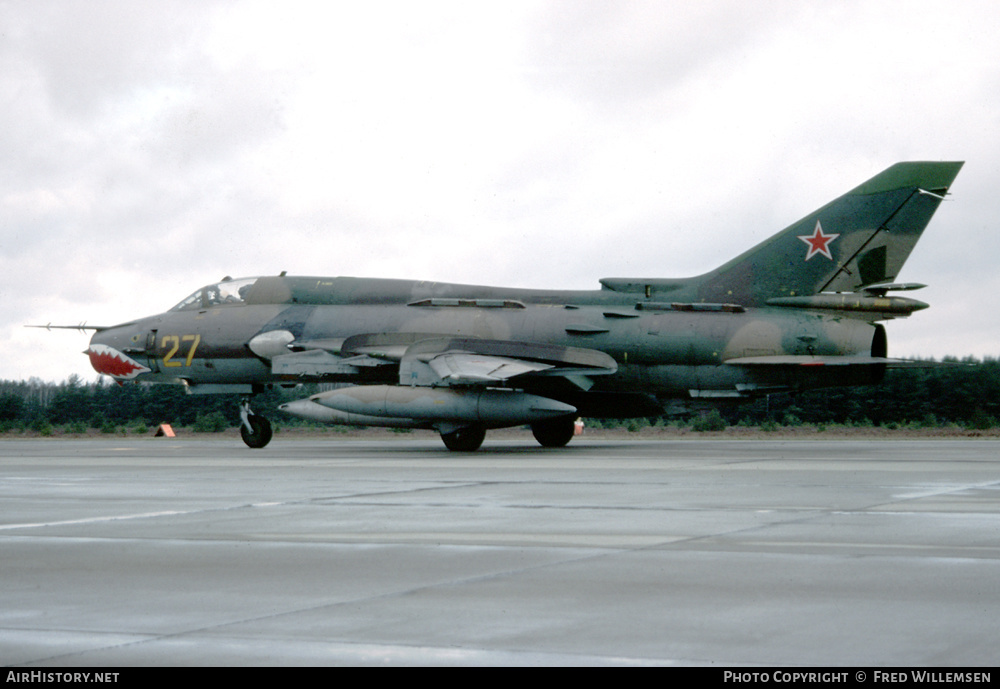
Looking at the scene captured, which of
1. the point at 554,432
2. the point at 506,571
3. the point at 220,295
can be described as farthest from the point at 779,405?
the point at 506,571

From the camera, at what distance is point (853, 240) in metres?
22.5

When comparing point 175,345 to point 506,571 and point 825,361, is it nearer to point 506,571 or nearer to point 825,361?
point 825,361

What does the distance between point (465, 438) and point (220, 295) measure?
784cm

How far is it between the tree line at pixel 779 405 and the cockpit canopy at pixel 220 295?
10346 mm

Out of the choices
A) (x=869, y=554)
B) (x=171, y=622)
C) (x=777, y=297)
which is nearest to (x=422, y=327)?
(x=777, y=297)

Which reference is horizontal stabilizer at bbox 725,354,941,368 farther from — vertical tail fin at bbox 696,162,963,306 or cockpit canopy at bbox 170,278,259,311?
cockpit canopy at bbox 170,278,259,311

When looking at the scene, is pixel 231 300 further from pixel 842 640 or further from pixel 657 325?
pixel 842 640

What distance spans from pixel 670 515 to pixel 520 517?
1264 mm

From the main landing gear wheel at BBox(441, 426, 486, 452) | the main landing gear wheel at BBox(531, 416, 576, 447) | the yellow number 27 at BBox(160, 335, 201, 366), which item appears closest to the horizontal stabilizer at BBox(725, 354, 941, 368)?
the main landing gear wheel at BBox(531, 416, 576, 447)

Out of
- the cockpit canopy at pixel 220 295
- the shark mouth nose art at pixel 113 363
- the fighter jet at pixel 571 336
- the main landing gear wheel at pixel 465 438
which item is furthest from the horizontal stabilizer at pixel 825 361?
the shark mouth nose art at pixel 113 363

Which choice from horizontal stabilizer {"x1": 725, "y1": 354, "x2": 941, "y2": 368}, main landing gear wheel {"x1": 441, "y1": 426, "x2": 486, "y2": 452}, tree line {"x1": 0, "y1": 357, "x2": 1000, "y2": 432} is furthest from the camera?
tree line {"x1": 0, "y1": 357, "x2": 1000, "y2": 432}

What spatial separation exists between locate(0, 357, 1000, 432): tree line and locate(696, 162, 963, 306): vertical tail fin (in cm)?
253

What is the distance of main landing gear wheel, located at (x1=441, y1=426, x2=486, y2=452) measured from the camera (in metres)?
22.4

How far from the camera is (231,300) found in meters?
26.6
